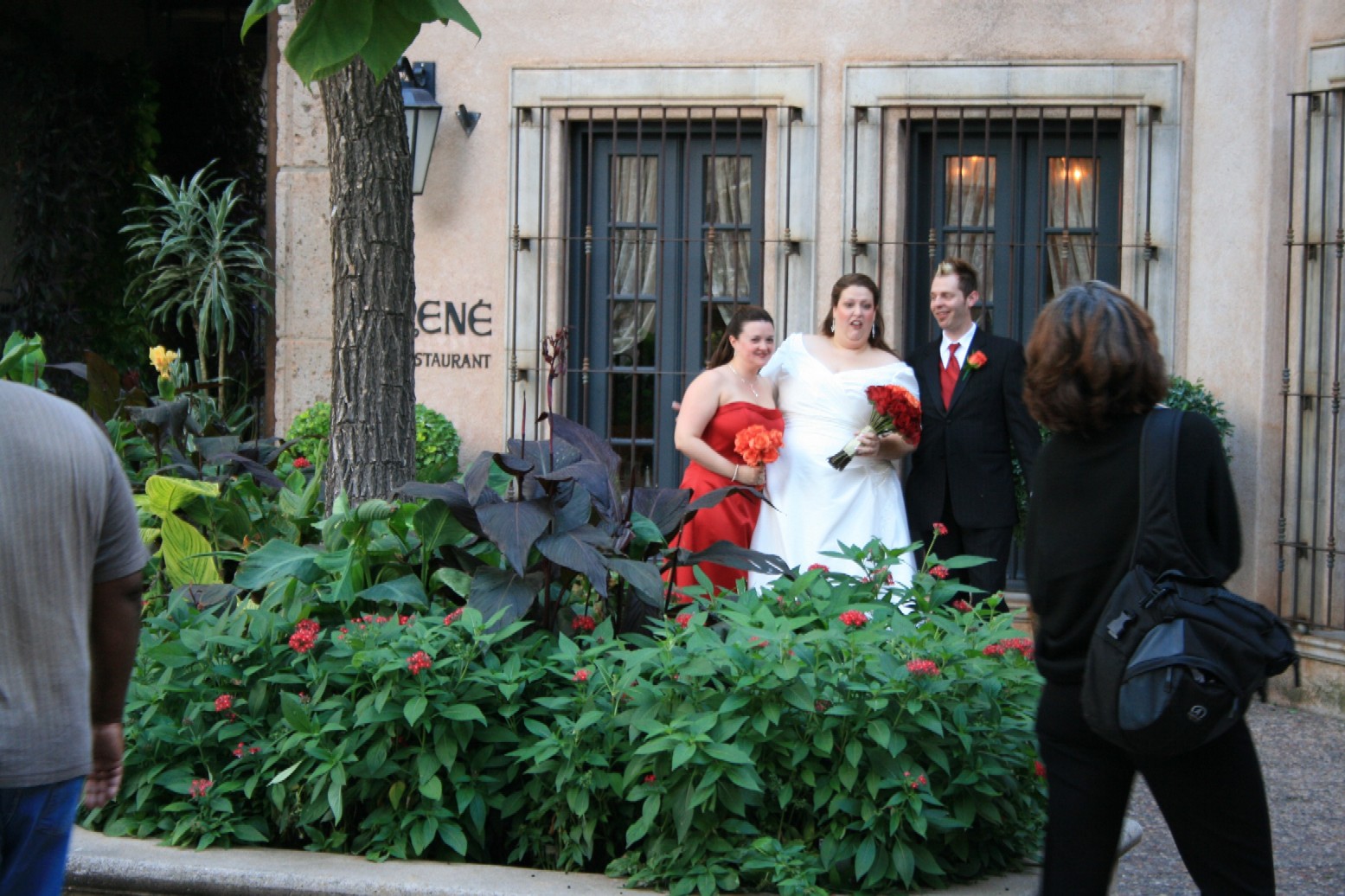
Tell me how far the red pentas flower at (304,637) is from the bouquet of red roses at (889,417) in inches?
109

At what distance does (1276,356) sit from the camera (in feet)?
23.8

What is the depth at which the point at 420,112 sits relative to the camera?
7.95m

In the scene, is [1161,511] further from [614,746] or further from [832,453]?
[832,453]

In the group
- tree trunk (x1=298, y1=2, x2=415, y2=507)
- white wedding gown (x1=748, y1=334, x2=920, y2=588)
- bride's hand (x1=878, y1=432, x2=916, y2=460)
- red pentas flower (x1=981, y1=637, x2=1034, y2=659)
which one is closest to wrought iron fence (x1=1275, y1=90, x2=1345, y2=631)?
white wedding gown (x1=748, y1=334, x2=920, y2=588)

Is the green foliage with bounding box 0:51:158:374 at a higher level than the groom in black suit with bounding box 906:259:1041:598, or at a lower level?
higher

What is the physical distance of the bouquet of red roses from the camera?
5590 mm

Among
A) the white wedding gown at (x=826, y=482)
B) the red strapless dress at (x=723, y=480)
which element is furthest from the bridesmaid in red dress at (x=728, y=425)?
the white wedding gown at (x=826, y=482)

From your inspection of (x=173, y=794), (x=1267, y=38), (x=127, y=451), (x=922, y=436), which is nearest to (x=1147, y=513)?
(x=173, y=794)

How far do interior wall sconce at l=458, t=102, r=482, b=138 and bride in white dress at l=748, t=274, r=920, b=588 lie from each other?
302 cm

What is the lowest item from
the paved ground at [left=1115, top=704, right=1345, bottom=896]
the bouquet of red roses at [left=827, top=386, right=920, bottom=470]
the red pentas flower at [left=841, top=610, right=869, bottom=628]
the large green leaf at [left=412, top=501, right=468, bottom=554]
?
the paved ground at [left=1115, top=704, right=1345, bottom=896]

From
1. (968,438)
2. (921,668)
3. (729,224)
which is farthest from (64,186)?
(921,668)

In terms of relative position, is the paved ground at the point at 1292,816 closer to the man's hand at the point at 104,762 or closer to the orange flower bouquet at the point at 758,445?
the orange flower bouquet at the point at 758,445

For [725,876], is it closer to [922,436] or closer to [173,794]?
[173,794]

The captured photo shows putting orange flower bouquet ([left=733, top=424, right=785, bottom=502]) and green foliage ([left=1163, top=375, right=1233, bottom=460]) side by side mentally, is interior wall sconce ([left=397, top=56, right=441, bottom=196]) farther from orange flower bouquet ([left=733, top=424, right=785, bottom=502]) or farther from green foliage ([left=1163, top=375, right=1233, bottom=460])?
green foliage ([left=1163, top=375, right=1233, bottom=460])
